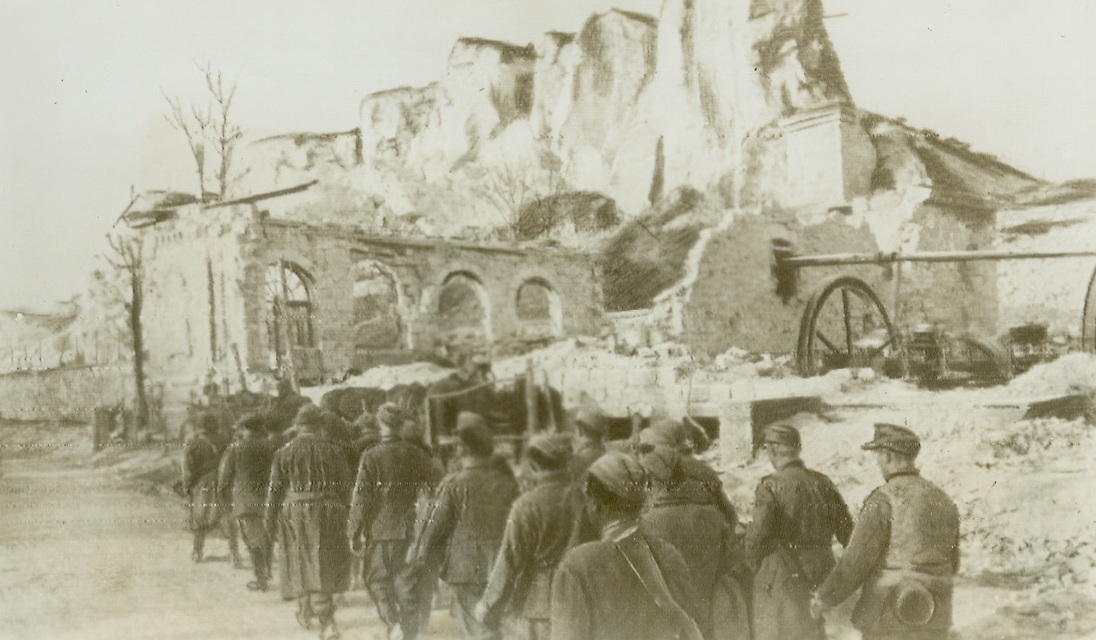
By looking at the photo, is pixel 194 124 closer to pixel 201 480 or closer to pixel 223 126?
pixel 223 126

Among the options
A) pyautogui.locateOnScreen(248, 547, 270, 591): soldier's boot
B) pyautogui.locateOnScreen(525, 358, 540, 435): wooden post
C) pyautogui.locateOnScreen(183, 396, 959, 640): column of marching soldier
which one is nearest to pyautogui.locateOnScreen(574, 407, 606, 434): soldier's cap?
pyautogui.locateOnScreen(183, 396, 959, 640): column of marching soldier

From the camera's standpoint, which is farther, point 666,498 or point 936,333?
point 936,333

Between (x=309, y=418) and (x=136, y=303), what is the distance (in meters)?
1.01

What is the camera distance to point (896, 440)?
Result: 381cm

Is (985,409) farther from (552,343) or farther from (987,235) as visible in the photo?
(552,343)

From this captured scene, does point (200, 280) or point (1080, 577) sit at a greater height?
point (200, 280)

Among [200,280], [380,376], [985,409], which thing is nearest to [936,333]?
[985,409]

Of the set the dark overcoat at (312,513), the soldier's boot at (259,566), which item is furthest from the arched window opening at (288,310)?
the soldier's boot at (259,566)

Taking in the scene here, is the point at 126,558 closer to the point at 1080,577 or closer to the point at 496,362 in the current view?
the point at 496,362

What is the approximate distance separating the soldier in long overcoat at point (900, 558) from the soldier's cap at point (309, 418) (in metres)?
2.18

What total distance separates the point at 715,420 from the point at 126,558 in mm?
2745

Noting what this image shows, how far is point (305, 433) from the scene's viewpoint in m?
4.19

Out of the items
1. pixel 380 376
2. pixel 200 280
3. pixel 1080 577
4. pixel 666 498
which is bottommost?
pixel 1080 577

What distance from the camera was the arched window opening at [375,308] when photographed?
4277mm
